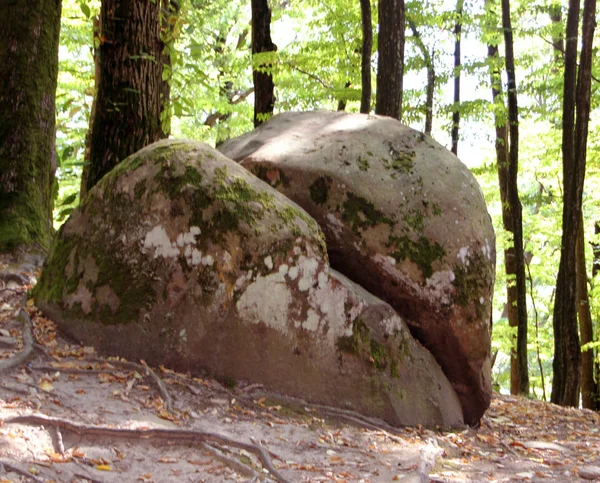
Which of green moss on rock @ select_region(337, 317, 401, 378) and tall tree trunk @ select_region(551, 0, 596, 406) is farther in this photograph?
tall tree trunk @ select_region(551, 0, 596, 406)

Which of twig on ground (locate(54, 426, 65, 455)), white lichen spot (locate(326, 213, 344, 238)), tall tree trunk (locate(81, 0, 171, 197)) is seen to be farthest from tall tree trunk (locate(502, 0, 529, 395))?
twig on ground (locate(54, 426, 65, 455))

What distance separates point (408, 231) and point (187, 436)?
2.83 meters

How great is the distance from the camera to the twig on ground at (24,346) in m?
3.93

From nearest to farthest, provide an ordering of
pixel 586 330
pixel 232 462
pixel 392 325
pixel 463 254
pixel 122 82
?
pixel 232 462 → pixel 392 325 → pixel 463 254 → pixel 122 82 → pixel 586 330

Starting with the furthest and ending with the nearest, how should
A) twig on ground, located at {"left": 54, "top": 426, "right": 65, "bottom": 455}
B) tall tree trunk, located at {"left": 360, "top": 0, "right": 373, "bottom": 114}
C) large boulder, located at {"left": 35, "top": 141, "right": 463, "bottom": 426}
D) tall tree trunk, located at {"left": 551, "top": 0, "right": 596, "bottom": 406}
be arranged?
tall tree trunk, located at {"left": 551, "top": 0, "right": 596, "bottom": 406}, tall tree trunk, located at {"left": 360, "top": 0, "right": 373, "bottom": 114}, large boulder, located at {"left": 35, "top": 141, "right": 463, "bottom": 426}, twig on ground, located at {"left": 54, "top": 426, "right": 65, "bottom": 455}

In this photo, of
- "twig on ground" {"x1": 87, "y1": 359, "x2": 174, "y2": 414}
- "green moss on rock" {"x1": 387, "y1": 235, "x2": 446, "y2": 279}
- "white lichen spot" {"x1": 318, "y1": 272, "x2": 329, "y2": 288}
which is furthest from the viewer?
"green moss on rock" {"x1": 387, "y1": 235, "x2": 446, "y2": 279}

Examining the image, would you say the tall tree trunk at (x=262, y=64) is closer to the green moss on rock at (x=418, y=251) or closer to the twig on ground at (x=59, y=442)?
the green moss on rock at (x=418, y=251)

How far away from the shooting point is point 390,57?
8.79 metres

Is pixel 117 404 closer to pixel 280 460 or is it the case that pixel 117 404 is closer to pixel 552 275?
pixel 280 460

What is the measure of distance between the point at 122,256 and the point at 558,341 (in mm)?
7623

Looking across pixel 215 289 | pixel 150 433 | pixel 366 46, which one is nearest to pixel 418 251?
pixel 215 289

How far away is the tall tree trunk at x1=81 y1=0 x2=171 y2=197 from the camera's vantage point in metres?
6.51

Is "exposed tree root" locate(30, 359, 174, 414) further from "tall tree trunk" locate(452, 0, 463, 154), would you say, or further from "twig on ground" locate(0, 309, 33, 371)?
"tall tree trunk" locate(452, 0, 463, 154)

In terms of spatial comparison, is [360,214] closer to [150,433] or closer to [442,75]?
[150,433]
